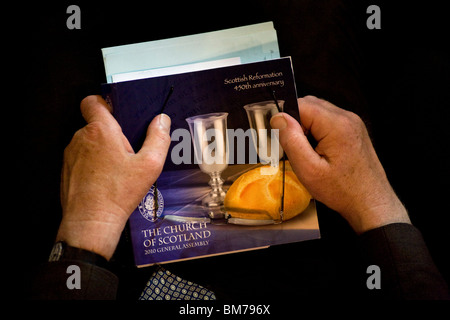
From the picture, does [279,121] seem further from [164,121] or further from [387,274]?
[387,274]

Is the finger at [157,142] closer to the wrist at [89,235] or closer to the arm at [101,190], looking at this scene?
the arm at [101,190]

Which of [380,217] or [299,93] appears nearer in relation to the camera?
[380,217]

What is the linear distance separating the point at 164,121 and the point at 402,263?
1.61 ft

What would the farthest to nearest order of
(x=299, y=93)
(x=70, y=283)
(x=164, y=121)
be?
(x=299, y=93) → (x=164, y=121) → (x=70, y=283)

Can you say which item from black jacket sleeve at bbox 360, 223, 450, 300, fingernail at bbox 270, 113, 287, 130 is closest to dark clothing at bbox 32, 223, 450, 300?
black jacket sleeve at bbox 360, 223, 450, 300

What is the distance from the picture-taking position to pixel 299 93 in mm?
812

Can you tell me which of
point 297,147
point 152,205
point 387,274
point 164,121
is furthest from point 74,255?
point 387,274

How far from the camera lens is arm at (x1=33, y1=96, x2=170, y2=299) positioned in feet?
2.02

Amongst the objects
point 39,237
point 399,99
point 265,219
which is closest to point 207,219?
point 265,219

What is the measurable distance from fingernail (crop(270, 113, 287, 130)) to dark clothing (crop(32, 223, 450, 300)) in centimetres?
25

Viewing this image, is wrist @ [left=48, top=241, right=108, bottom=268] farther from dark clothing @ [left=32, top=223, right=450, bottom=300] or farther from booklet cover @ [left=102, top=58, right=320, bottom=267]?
booklet cover @ [left=102, top=58, right=320, bottom=267]

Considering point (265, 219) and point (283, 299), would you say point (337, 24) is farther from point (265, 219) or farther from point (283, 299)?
point (283, 299)
